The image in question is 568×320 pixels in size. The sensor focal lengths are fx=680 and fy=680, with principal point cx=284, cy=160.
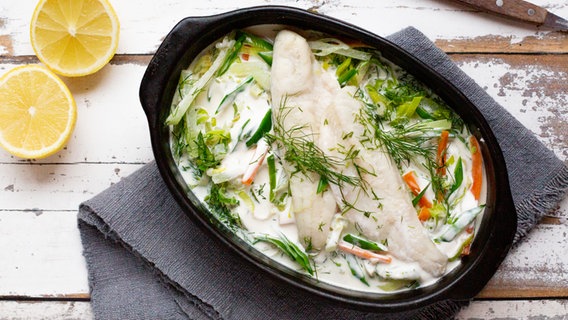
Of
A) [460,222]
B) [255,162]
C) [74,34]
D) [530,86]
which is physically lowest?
[460,222]

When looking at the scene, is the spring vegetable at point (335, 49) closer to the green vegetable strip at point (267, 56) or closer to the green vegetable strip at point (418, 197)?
the green vegetable strip at point (267, 56)

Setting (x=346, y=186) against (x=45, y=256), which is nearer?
(x=346, y=186)

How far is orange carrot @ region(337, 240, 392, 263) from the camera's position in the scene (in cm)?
234

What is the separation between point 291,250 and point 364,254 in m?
0.25

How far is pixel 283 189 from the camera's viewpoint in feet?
7.85

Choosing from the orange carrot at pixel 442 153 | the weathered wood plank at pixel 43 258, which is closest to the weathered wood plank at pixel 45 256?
the weathered wood plank at pixel 43 258

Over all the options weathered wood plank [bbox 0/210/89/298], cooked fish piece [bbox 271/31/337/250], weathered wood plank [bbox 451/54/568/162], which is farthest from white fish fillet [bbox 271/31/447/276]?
weathered wood plank [bbox 0/210/89/298]

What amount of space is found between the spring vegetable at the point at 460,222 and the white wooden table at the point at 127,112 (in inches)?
22.3

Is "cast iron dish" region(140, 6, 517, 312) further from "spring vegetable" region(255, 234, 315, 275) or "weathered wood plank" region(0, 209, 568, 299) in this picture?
"weathered wood plank" region(0, 209, 568, 299)

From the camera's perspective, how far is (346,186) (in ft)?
7.77

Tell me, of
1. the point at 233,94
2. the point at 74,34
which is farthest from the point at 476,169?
the point at 74,34

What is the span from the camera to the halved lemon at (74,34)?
2.59 m

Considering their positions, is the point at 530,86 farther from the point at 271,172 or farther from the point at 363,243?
the point at 271,172

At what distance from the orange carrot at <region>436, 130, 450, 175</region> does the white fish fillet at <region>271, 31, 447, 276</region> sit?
0.15 meters
